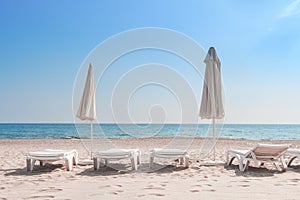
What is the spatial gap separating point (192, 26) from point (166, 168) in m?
4.74

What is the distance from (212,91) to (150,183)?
247 cm

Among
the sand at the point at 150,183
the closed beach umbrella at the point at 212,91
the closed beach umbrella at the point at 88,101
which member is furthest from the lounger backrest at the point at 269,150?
the closed beach umbrella at the point at 88,101

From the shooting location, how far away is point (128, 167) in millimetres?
5336

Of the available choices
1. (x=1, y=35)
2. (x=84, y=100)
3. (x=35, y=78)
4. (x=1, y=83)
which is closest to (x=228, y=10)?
(x=84, y=100)

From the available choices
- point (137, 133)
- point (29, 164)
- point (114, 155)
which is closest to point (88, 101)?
point (114, 155)

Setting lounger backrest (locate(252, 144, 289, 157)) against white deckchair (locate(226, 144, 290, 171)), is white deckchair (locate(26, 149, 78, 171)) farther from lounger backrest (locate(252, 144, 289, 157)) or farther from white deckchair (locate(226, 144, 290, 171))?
lounger backrest (locate(252, 144, 289, 157))

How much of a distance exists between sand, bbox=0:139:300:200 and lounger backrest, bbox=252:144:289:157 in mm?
290

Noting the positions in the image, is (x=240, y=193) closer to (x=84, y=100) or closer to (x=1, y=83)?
(x=84, y=100)

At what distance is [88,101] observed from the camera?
5566 mm

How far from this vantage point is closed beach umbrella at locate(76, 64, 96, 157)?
554 cm

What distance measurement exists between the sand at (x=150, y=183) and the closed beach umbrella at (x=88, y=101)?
39.2 inches

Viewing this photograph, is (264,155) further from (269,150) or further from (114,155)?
(114,155)

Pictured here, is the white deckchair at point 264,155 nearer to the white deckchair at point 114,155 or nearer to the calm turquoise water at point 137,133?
the white deckchair at point 114,155

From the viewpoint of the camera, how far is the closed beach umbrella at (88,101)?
18.2 feet
